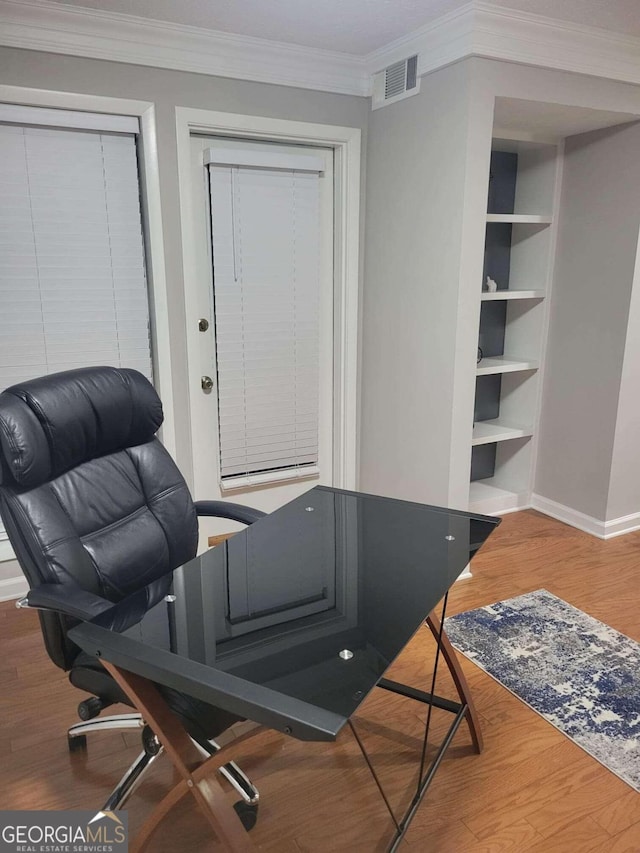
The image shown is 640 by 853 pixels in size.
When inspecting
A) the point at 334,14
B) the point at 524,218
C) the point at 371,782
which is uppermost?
A: the point at 334,14

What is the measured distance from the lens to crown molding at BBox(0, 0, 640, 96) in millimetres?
2652

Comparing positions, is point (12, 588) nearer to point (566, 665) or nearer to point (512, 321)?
point (566, 665)

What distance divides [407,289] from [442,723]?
2028 millimetres

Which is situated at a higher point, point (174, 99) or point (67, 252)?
point (174, 99)

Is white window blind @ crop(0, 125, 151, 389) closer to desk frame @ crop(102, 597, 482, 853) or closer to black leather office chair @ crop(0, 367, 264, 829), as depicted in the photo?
black leather office chair @ crop(0, 367, 264, 829)

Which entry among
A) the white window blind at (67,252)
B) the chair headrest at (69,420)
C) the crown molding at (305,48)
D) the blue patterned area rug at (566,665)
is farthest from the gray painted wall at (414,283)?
the chair headrest at (69,420)

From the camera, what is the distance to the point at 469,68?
2.75 meters

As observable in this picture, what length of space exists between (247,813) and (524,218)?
3.20 metres

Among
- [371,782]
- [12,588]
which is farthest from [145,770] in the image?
[12,588]

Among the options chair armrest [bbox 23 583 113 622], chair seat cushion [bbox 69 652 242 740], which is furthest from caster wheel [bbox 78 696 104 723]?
chair armrest [bbox 23 583 113 622]

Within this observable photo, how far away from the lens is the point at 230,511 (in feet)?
7.25

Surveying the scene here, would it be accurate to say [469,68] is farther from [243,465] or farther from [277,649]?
[277,649]

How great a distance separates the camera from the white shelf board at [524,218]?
11.6ft

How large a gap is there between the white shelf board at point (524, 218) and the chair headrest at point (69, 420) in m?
2.21
